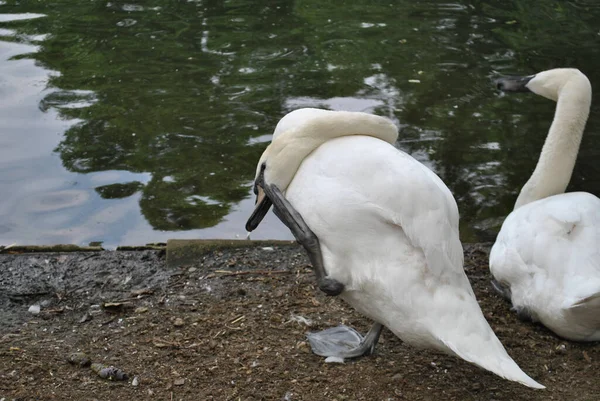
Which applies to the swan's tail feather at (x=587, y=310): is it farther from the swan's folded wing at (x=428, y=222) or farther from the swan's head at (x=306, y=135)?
the swan's head at (x=306, y=135)

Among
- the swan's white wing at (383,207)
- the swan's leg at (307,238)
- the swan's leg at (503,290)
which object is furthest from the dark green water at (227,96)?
the swan's white wing at (383,207)

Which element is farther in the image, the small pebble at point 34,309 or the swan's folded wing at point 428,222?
the small pebble at point 34,309

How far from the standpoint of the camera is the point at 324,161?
3908 mm

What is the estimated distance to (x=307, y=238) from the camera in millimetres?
3785

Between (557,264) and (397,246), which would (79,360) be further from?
(557,264)

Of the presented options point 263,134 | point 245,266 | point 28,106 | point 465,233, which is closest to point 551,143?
point 465,233

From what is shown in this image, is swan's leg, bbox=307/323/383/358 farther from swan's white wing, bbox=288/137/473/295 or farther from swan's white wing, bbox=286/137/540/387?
swan's white wing, bbox=288/137/473/295

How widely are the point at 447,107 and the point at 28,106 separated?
4.07m

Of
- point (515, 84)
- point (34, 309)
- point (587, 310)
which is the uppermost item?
point (515, 84)

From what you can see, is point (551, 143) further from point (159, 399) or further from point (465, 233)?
point (159, 399)

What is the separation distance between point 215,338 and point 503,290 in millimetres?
1773

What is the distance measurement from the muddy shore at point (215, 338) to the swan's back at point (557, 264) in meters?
0.16

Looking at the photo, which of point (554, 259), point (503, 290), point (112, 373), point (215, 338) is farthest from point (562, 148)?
point (112, 373)

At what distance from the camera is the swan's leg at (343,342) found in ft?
13.2
